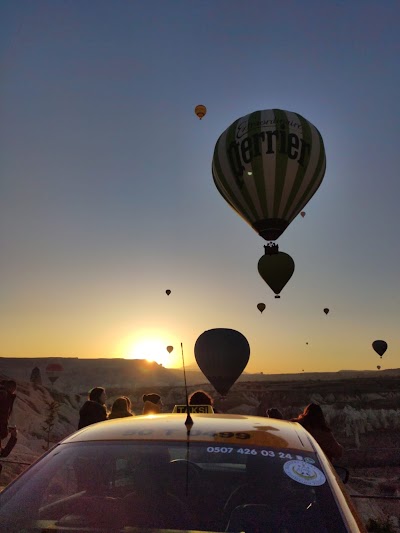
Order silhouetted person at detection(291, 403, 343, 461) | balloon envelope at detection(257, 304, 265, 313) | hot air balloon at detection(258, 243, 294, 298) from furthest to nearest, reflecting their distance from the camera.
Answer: balloon envelope at detection(257, 304, 265, 313) → hot air balloon at detection(258, 243, 294, 298) → silhouetted person at detection(291, 403, 343, 461)

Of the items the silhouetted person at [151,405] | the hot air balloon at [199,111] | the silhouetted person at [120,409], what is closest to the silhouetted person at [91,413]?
the silhouetted person at [120,409]

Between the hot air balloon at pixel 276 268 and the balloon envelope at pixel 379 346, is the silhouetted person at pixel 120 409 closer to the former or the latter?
the hot air balloon at pixel 276 268

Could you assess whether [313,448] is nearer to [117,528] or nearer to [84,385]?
[117,528]

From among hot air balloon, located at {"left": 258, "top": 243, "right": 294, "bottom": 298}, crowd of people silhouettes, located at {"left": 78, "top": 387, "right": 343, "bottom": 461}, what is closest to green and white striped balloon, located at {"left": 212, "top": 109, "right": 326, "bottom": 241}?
hot air balloon, located at {"left": 258, "top": 243, "right": 294, "bottom": 298}

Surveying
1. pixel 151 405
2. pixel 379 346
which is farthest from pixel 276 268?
pixel 379 346

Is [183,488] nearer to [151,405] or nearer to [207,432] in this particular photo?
[207,432]

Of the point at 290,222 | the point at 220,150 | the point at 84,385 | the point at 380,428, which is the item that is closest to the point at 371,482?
the point at 290,222

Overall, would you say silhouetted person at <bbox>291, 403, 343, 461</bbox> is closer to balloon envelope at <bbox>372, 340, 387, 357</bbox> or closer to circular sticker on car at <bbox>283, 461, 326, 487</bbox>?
circular sticker on car at <bbox>283, 461, 326, 487</bbox>
